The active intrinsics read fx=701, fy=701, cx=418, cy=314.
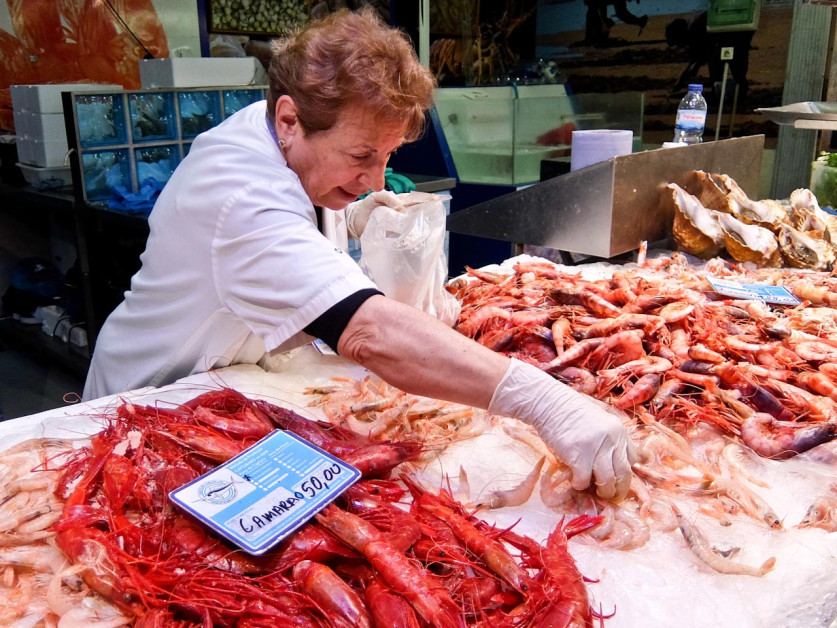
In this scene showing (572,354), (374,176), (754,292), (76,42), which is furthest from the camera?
(76,42)

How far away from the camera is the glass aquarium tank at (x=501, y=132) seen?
6000 mm

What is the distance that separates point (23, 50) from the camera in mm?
5336

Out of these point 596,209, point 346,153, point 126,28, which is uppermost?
point 126,28

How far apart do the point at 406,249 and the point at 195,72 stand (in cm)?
311

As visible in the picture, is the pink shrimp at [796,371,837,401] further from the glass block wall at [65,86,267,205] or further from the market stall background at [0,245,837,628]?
the glass block wall at [65,86,267,205]

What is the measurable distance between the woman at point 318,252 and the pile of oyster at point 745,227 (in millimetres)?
2148

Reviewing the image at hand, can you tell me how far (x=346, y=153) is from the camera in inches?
70.8

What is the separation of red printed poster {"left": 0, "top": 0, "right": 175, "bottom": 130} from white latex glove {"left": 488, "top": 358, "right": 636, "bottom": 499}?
532cm

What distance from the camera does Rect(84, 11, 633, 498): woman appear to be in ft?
5.11

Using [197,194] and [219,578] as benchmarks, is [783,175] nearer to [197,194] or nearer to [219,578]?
[197,194]

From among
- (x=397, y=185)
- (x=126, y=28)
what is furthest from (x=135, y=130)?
(x=126, y=28)

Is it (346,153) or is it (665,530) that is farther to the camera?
(346,153)

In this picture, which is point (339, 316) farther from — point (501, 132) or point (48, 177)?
point (501, 132)

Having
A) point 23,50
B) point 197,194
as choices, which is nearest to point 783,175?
point 197,194
